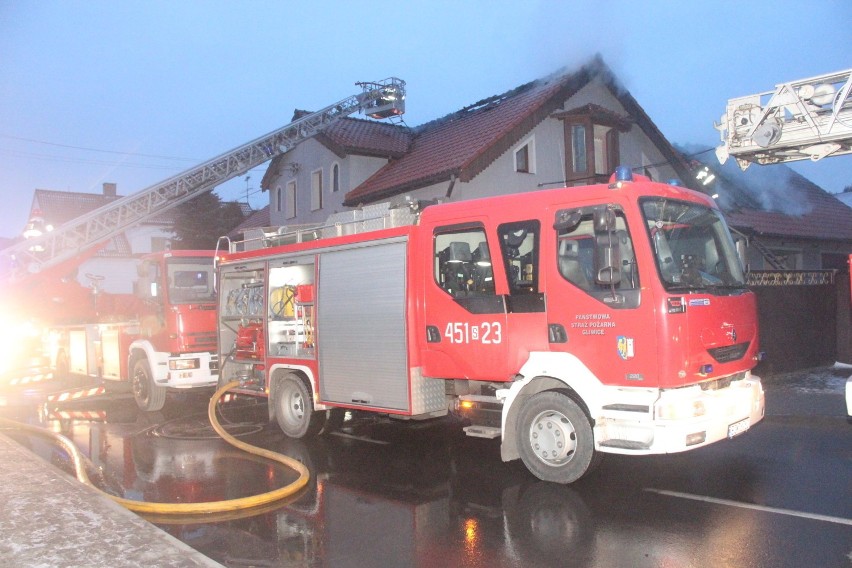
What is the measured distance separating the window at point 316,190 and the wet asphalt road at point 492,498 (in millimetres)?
14461

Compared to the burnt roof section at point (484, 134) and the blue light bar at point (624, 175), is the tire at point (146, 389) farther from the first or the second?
the blue light bar at point (624, 175)

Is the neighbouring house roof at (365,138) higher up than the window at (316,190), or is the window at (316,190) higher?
the neighbouring house roof at (365,138)

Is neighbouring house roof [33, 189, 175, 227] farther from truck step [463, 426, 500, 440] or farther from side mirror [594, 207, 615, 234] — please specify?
side mirror [594, 207, 615, 234]

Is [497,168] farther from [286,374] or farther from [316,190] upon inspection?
[286,374]

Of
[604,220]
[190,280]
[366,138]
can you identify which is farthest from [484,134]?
[604,220]

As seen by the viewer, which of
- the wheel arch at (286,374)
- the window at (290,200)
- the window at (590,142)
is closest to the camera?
the wheel arch at (286,374)

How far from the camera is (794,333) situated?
13.4 m

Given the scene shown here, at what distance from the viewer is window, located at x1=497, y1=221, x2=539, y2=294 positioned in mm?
7043

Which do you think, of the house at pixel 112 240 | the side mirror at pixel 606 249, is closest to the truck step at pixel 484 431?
the side mirror at pixel 606 249

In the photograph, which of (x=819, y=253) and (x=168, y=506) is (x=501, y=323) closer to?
(x=168, y=506)

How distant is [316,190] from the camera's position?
2431cm

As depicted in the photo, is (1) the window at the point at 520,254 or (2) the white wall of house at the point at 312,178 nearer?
(1) the window at the point at 520,254

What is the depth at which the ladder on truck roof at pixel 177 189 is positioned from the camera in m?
23.0

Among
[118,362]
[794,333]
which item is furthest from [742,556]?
[118,362]
